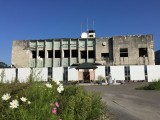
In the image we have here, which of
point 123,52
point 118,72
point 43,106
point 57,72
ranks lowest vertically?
point 43,106

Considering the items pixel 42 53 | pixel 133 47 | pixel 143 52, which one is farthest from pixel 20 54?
pixel 143 52

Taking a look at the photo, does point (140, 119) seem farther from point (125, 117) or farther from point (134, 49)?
point (134, 49)

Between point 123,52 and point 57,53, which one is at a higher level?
point 57,53

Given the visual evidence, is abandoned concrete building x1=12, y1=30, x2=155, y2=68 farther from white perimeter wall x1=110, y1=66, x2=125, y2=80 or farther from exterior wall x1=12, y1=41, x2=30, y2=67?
white perimeter wall x1=110, y1=66, x2=125, y2=80

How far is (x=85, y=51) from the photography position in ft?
184

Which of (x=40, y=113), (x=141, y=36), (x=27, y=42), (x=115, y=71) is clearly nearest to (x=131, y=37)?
(x=141, y=36)

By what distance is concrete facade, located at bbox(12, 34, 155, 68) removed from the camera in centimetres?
5256

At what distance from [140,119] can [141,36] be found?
47.1 meters

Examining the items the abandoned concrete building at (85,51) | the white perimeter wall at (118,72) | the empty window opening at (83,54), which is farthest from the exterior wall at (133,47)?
the empty window opening at (83,54)

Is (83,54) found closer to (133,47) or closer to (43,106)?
(133,47)

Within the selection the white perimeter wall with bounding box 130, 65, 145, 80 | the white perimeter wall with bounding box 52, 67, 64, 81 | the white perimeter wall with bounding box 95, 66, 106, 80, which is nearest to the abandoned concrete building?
the white perimeter wall with bounding box 95, 66, 106, 80

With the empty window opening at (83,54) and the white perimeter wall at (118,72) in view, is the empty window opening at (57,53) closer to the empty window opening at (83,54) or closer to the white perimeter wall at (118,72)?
the empty window opening at (83,54)

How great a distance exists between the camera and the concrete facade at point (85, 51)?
5256cm

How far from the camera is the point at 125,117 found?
7.06m
